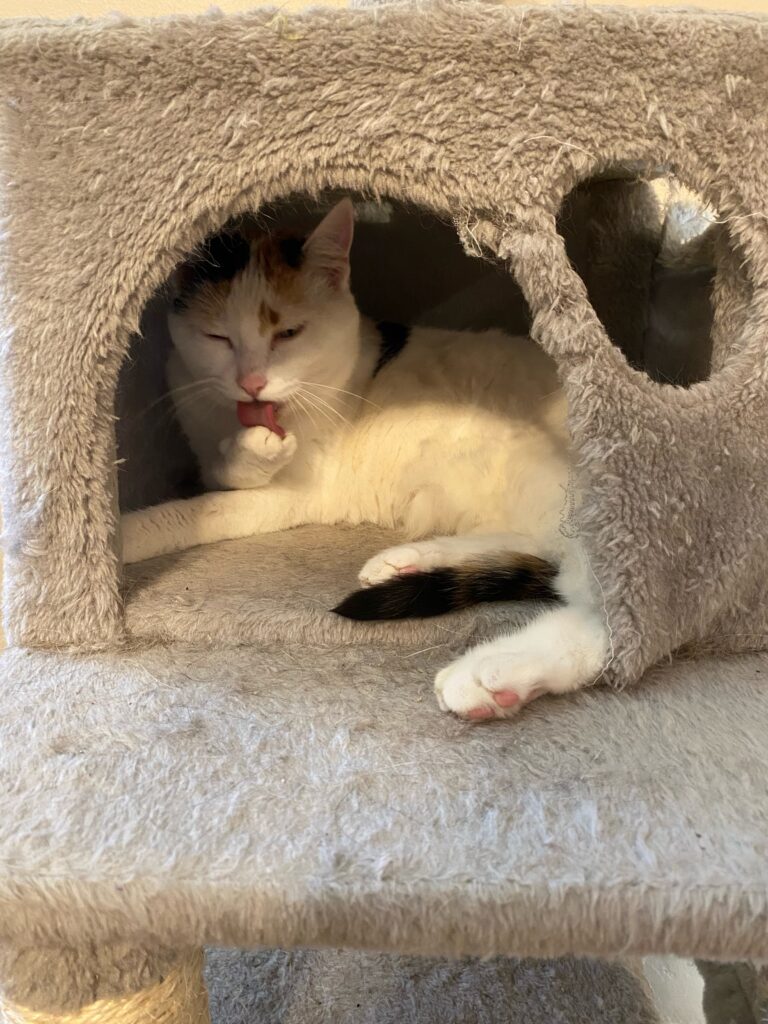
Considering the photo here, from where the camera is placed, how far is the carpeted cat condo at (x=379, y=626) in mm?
586

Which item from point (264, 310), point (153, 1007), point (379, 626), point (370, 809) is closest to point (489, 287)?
point (264, 310)

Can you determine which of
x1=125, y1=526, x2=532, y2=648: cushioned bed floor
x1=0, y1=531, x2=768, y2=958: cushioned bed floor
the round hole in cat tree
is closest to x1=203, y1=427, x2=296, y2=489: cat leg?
x1=125, y1=526, x2=532, y2=648: cushioned bed floor

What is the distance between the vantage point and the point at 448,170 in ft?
2.54

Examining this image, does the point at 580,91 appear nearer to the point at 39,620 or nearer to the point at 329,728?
the point at 329,728

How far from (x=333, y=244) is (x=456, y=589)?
628 millimetres

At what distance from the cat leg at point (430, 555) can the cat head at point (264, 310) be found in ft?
1.15

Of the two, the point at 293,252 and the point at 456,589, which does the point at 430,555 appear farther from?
the point at 293,252

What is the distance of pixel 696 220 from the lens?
1296 millimetres

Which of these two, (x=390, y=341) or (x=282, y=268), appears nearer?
(x=282, y=268)

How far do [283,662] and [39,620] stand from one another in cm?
31

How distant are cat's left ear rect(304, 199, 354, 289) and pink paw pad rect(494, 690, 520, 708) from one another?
2.61 feet

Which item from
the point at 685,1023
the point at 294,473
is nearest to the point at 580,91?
the point at 294,473

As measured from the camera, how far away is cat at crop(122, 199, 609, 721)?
1.03 m

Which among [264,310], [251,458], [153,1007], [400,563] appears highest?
[264,310]
